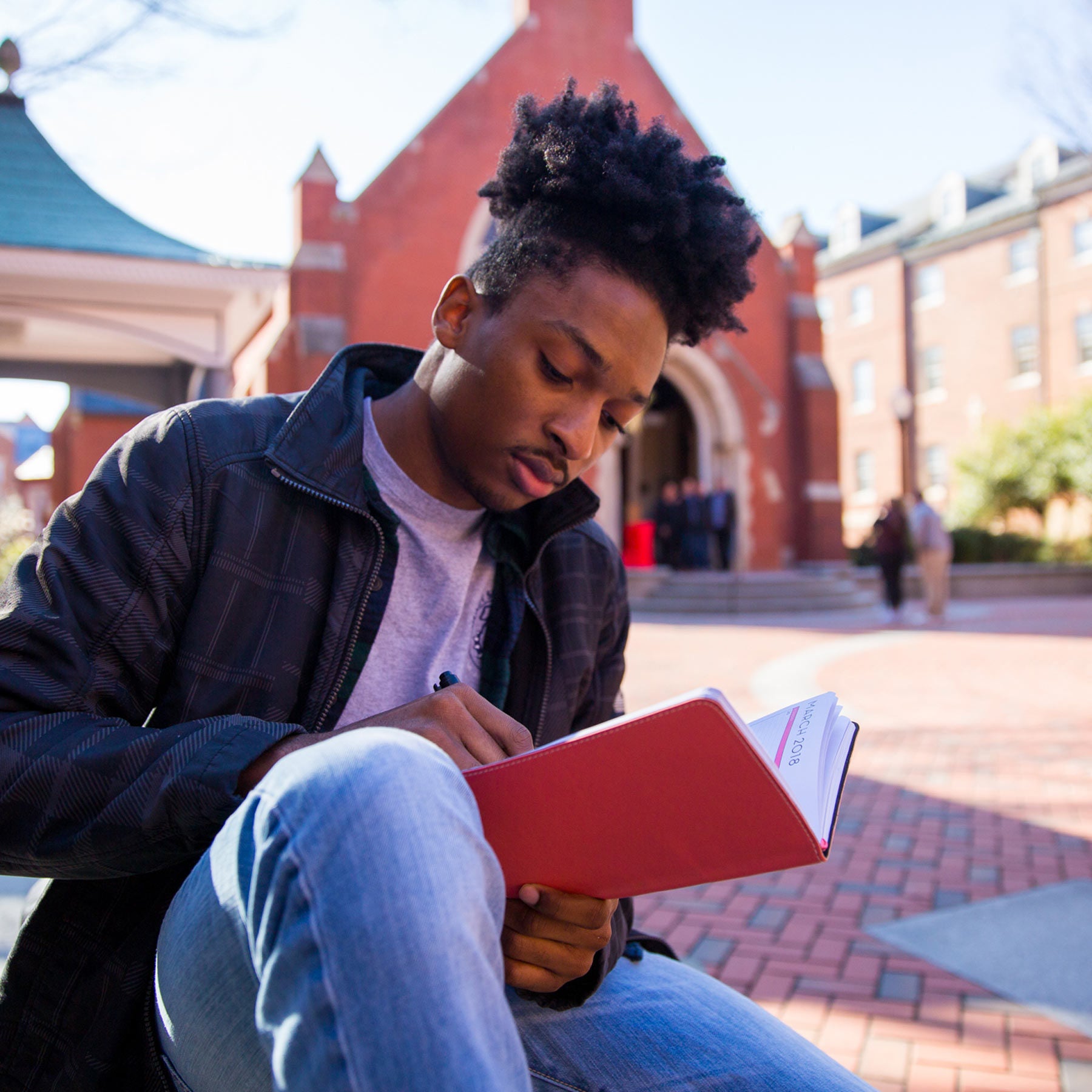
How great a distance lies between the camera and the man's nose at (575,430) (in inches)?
65.6

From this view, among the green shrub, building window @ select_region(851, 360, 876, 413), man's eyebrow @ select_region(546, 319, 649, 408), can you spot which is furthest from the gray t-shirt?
building window @ select_region(851, 360, 876, 413)

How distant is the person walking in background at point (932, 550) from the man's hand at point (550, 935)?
13664 mm

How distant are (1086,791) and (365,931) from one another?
17.9ft

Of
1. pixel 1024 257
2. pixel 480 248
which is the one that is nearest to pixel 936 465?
pixel 1024 257

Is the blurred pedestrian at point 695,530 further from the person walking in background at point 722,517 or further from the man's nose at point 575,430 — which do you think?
Answer: the man's nose at point 575,430

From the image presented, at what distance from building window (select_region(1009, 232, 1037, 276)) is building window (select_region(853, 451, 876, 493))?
767 centimetres

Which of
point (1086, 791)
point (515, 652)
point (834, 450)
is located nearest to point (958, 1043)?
point (515, 652)

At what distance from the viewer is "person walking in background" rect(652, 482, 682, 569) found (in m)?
18.1

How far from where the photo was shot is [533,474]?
169cm

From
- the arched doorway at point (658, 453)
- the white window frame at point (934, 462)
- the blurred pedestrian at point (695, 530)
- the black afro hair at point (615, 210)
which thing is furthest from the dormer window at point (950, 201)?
the black afro hair at point (615, 210)

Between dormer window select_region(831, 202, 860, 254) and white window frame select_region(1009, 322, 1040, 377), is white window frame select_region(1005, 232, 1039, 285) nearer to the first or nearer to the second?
white window frame select_region(1009, 322, 1040, 377)

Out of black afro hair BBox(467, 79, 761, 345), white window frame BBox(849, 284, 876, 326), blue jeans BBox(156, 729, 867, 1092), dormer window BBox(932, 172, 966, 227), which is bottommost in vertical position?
blue jeans BBox(156, 729, 867, 1092)

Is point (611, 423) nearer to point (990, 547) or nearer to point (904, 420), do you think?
point (904, 420)

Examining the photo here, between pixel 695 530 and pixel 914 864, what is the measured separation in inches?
550
